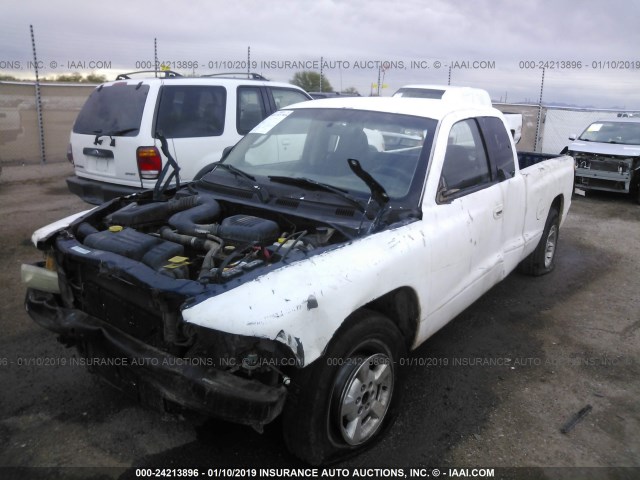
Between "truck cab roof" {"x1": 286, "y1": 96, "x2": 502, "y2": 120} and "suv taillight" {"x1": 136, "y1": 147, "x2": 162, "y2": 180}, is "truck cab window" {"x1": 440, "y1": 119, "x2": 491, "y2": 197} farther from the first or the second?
"suv taillight" {"x1": 136, "y1": 147, "x2": 162, "y2": 180}

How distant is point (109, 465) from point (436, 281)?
2.09 meters

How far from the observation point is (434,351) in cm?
407

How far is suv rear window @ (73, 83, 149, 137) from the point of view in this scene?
20.2 feet

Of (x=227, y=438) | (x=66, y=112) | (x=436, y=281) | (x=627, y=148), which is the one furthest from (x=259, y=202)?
(x=66, y=112)

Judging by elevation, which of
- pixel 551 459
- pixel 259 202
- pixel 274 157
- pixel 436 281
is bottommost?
pixel 551 459

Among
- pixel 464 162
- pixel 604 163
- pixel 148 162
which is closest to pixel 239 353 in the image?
pixel 464 162

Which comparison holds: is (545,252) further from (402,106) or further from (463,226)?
(402,106)

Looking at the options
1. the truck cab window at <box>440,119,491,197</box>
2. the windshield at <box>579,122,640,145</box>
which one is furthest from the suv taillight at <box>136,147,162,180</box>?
the windshield at <box>579,122,640,145</box>

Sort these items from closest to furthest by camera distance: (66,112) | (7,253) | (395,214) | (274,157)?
1. (395,214)
2. (274,157)
3. (7,253)
4. (66,112)

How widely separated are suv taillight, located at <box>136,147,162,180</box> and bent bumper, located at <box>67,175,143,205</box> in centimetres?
20

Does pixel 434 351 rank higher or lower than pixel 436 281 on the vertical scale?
lower

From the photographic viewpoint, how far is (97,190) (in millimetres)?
6336

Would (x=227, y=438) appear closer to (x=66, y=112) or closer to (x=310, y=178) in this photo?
(x=310, y=178)

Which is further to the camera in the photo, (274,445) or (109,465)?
(274,445)
